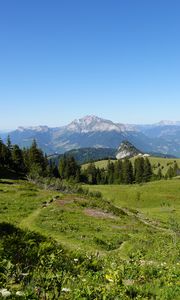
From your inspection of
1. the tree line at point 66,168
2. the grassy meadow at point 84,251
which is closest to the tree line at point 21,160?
the tree line at point 66,168

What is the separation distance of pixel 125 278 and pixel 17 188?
4843 cm

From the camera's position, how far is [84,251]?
2078cm

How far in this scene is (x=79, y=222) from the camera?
36531 millimetres

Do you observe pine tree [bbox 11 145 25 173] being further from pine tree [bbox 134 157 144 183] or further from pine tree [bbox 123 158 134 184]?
pine tree [bbox 134 157 144 183]

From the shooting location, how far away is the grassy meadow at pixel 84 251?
30.8ft

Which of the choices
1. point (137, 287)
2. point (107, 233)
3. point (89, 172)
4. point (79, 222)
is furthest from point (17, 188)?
point (89, 172)

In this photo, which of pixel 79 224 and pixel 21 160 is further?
pixel 21 160

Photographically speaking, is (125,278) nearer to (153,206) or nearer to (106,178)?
(153,206)

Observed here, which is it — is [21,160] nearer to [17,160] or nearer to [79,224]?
[17,160]

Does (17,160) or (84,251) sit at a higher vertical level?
(84,251)

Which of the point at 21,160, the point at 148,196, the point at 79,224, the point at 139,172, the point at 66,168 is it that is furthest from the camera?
the point at 139,172

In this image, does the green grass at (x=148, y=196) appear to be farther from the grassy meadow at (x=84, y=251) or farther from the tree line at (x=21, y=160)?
the grassy meadow at (x=84, y=251)

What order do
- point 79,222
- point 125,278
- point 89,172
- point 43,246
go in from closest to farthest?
1. point 125,278
2. point 43,246
3. point 79,222
4. point 89,172

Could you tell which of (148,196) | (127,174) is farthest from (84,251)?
(127,174)
